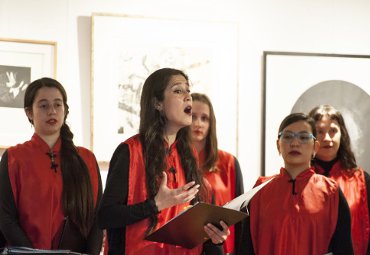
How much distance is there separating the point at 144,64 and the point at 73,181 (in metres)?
1.28

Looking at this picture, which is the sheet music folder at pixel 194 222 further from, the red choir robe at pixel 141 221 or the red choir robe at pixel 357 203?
the red choir robe at pixel 357 203

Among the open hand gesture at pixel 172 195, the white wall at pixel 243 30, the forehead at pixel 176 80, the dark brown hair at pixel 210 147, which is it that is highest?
the white wall at pixel 243 30

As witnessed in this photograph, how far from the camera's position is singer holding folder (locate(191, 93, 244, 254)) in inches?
128

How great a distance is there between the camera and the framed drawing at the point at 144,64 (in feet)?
12.6

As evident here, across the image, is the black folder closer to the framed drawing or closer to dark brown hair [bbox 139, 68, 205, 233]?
dark brown hair [bbox 139, 68, 205, 233]

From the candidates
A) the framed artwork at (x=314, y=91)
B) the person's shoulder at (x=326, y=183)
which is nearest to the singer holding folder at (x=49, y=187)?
the person's shoulder at (x=326, y=183)

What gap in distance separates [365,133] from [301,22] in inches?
36.9

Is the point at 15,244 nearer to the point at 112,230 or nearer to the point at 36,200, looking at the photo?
the point at 36,200

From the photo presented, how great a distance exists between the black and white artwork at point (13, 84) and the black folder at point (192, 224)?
1.91m

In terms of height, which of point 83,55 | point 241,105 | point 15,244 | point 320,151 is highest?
point 83,55

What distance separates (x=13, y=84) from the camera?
370cm

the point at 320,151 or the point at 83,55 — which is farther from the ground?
the point at 83,55

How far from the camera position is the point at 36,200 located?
2762 mm

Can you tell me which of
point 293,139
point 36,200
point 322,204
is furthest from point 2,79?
point 322,204
